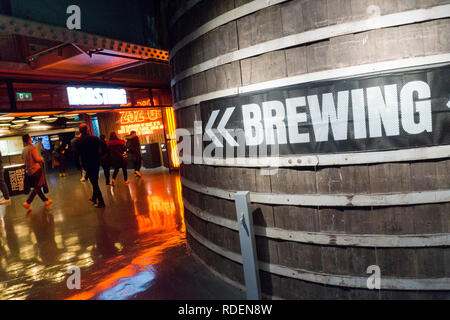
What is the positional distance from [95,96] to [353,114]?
26.4 feet

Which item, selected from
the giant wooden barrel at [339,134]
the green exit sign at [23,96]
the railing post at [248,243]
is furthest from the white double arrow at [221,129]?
the green exit sign at [23,96]

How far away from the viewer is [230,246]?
353 centimetres

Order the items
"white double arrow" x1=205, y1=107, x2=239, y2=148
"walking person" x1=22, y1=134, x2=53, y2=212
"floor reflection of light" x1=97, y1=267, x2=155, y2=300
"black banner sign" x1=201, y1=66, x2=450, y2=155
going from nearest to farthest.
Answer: "black banner sign" x1=201, y1=66, x2=450, y2=155
"white double arrow" x1=205, y1=107, x2=239, y2=148
"floor reflection of light" x1=97, y1=267, x2=155, y2=300
"walking person" x1=22, y1=134, x2=53, y2=212

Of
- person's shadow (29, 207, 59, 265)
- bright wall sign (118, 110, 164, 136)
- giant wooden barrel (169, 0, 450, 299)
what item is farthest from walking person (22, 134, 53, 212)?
giant wooden barrel (169, 0, 450, 299)

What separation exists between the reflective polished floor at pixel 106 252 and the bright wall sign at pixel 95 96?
2.97 metres

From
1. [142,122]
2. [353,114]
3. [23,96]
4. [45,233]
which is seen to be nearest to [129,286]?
[353,114]

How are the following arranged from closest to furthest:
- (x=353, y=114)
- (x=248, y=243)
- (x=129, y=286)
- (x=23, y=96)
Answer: (x=353, y=114), (x=248, y=243), (x=129, y=286), (x=23, y=96)

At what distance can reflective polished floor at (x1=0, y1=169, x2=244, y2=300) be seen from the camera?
A: 3738 mm

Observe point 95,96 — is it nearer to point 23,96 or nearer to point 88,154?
point 88,154

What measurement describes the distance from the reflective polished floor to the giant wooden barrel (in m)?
1.26

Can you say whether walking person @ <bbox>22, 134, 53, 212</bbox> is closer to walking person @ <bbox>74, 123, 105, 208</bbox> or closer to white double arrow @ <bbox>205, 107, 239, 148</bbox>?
walking person @ <bbox>74, 123, 105, 208</bbox>

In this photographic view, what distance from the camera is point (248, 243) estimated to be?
2984 millimetres

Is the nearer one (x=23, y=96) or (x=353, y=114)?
→ (x=353, y=114)

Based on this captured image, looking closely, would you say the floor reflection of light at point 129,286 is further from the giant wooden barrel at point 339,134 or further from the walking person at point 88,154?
the walking person at point 88,154
